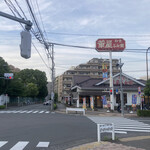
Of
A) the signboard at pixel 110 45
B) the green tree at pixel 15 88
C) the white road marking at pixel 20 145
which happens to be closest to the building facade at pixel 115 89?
the signboard at pixel 110 45

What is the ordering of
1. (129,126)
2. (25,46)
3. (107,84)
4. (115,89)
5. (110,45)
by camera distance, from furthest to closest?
(107,84) < (115,89) < (110,45) < (129,126) < (25,46)

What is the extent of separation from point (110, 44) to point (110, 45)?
0.56 ft

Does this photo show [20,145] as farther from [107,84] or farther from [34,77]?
[34,77]

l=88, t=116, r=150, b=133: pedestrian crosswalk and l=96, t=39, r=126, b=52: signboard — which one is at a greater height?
l=96, t=39, r=126, b=52: signboard

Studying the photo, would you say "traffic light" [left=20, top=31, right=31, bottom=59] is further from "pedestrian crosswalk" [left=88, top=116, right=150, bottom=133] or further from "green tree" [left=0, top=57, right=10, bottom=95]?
"green tree" [left=0, top=57, right=10, bottom=95]

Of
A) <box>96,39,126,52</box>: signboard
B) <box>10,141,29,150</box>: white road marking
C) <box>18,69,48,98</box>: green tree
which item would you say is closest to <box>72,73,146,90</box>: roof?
<box>96,39,126,52</box>: signboard

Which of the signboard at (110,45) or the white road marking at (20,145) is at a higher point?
Answer: the signboard at (110,45)

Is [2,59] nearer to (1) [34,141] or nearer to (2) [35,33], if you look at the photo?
(2) [35,33]

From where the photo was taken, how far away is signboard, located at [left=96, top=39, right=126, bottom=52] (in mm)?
30562

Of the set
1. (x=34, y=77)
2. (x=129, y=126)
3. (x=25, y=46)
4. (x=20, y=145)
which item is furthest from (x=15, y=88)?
(x=25, y=46)

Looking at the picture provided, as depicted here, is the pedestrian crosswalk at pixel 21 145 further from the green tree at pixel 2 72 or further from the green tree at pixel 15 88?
the green tree at pixel 15 88

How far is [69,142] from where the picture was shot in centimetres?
909

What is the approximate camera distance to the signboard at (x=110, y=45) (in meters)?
30.6

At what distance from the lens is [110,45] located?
30734 mm
